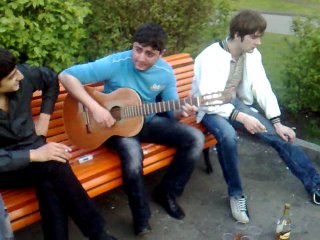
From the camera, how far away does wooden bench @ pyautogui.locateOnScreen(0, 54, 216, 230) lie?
3.09m

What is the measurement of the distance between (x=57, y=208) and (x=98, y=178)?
0.45 metres

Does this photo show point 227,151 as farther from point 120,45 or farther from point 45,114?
point 120,45

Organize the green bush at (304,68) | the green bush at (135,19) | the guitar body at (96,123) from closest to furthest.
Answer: the guitar body at (96,123), the green bush at (304,68), the green bush at (135,19)

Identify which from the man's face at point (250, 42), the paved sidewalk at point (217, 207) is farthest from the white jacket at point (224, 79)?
the paved sidewalk at point (217, 207)

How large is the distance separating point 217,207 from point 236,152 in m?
0.55

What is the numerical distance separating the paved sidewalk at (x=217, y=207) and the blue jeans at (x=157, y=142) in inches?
9.5

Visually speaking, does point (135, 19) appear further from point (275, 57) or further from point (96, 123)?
point (275, 57)

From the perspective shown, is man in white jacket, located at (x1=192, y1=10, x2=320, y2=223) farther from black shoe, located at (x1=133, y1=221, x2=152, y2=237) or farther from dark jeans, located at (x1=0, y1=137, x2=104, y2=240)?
dark jeans, located at (x1=0, y1=137, x2=104, y2=240)

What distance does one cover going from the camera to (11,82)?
304 centimetres

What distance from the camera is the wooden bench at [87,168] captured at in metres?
3.09

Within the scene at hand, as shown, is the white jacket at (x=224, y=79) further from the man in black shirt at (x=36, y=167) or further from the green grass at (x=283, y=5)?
the green grass at (x=283, y=5)

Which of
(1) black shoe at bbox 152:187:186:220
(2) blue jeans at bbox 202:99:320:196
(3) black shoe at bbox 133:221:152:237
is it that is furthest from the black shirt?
(2) blue jeans at bbox 202:99:320:196

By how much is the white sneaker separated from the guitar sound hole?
110 centimetres

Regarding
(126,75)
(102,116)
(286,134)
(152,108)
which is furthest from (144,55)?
(286,134)
